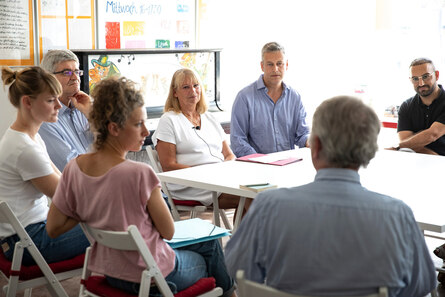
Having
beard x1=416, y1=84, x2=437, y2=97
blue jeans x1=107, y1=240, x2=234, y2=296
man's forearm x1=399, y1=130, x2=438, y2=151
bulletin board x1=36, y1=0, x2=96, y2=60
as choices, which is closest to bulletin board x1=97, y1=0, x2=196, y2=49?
bulletin board x1=36, y1=0, x2=96, y2=60

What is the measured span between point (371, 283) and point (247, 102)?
298 centimetres

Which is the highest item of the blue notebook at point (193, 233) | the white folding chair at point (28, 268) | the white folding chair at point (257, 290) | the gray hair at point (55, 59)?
the gray hair at point (55, 59)

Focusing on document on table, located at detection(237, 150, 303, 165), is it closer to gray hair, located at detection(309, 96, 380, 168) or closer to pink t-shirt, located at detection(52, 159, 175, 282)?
pink t-shirt, located at detection(52, 159, 175, 282)

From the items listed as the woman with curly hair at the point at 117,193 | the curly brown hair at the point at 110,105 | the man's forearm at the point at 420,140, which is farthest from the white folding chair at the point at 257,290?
the man's forearm at the point at 420,140

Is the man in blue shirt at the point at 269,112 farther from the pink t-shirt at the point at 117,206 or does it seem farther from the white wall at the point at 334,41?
the pink t-shirt at the point at 117,206

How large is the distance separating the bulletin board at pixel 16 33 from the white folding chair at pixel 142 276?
9.16 ft

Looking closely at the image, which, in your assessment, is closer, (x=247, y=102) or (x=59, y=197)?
(x=59, y=197)

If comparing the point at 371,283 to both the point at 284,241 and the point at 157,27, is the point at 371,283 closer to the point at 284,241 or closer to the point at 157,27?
the point at 284,241

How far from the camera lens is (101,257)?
7.35 ft

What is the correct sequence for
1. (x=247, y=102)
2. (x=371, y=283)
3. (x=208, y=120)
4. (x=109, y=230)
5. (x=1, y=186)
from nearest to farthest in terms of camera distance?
(x=371, y=283) → (x=109, y=230) → (x=1, y=186) → (x=208, y=120) → (x=247, y=102)

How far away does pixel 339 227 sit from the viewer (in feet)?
5.37

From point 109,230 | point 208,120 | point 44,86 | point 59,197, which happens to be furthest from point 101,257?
point 208,120

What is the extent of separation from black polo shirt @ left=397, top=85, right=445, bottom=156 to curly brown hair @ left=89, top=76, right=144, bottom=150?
2911 mm

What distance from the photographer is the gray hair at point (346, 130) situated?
1.64 m
